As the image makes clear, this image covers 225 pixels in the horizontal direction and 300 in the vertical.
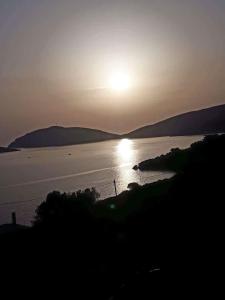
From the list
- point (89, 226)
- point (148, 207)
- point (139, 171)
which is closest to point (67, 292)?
Result: point (89, 226)

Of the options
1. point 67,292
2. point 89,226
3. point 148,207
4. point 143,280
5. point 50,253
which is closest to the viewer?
point 143,280

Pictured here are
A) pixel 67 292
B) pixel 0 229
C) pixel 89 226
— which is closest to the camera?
pixel 67 292

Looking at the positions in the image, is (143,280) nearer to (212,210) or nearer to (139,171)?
(212,210)

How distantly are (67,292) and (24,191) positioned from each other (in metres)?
30.2

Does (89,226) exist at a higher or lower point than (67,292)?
higher

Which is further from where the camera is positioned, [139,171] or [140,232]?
[139,171]

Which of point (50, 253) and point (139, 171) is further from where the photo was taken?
point (139, 171)

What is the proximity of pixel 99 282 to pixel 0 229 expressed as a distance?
1002cm

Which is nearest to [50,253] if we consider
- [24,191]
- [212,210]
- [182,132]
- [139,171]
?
[212,210]

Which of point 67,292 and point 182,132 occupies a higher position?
point 182,132

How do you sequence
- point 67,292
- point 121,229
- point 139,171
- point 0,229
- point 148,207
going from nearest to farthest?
1. point 67,292
2. point 121,229
3. point 148,207
4. point 0,229
5. point 139,171

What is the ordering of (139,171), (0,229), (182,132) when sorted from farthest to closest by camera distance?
(182,132) → (139,171) → (0,229)

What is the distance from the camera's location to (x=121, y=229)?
9.76 meters

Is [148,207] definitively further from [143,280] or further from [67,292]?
[143,280]
